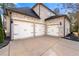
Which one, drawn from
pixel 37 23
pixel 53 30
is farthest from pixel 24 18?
pixel 53 30

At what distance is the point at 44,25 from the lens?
8.80ft

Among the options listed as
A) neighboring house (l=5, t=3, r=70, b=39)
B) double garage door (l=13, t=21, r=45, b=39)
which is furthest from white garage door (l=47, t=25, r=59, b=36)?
double garage door (l=13, t=21, r=45, b=39)

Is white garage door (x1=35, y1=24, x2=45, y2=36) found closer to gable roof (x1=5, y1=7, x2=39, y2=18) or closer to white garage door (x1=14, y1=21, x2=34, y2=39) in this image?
white garage door (x1=14, y1=21, x2=34, y2=39)

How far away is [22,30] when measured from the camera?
2.61 meters

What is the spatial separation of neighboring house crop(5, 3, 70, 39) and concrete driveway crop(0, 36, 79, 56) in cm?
9

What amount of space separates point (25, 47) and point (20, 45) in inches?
3.7

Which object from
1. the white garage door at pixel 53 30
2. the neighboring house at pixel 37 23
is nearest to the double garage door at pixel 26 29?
the neighboring house at pixel 37 23

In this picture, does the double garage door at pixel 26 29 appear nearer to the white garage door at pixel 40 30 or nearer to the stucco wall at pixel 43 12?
the white garage door at pixel 40 30

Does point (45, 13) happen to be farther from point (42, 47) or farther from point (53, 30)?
point (42, 47)

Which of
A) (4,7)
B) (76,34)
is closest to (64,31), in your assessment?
(76,34)

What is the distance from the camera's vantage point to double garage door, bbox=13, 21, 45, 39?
2564mm

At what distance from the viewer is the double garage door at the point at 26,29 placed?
2.56 meters

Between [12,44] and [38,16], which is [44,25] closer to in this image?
[38,16]

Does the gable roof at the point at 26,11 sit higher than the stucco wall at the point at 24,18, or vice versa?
the gable roof at the point at 26,11
